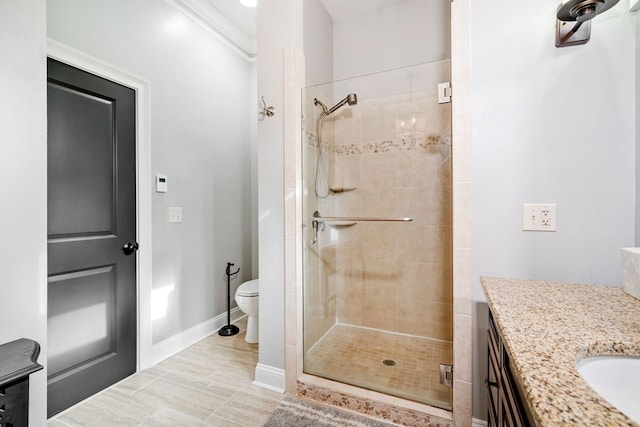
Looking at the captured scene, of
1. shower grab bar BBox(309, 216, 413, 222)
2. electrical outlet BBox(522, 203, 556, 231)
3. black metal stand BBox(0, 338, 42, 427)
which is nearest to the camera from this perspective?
black metal stand BBox(0, 338, 42, 427)

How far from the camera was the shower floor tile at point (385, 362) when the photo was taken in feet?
5.30

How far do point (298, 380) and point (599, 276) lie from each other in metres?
1.65

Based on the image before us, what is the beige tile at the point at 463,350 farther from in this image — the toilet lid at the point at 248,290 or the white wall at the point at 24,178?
the white wall at the point at 24,178

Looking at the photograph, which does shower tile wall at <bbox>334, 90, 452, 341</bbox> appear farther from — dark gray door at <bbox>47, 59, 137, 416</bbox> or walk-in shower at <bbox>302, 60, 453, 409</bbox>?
dark gray door at <bbox>47, 59, 137, 416</bbox>

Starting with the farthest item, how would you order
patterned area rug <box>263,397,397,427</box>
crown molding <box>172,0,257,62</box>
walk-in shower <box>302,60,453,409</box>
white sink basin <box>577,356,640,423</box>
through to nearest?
1. crown molding <box>172,0,257,62</box>
2. walk-in shower <box>302,60,453,409</box>
3. patterned area rug <box>263,397,397,427</box>
4. white sink basin <box>577,356,640,423</box>

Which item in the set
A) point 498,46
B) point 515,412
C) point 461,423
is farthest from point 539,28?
point 461,423

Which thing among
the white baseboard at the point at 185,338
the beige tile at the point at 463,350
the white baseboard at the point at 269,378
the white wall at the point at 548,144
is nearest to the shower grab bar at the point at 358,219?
the white wall at the point at 548,144

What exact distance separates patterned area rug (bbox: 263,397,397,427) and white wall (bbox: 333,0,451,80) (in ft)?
8.56

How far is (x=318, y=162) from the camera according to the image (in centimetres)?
207

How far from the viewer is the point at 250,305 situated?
7.82ft

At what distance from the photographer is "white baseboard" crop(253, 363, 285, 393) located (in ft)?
6.09

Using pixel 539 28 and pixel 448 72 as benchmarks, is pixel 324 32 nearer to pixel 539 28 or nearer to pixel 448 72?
pixel 448 72

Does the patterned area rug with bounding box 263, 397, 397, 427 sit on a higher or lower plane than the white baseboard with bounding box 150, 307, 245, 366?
lower

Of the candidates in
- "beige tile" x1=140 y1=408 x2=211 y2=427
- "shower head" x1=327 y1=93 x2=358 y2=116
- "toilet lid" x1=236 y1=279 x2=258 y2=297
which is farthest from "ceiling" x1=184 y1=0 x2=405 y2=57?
"beige tile" x1=140 y1=408 x2=211 y2=427
